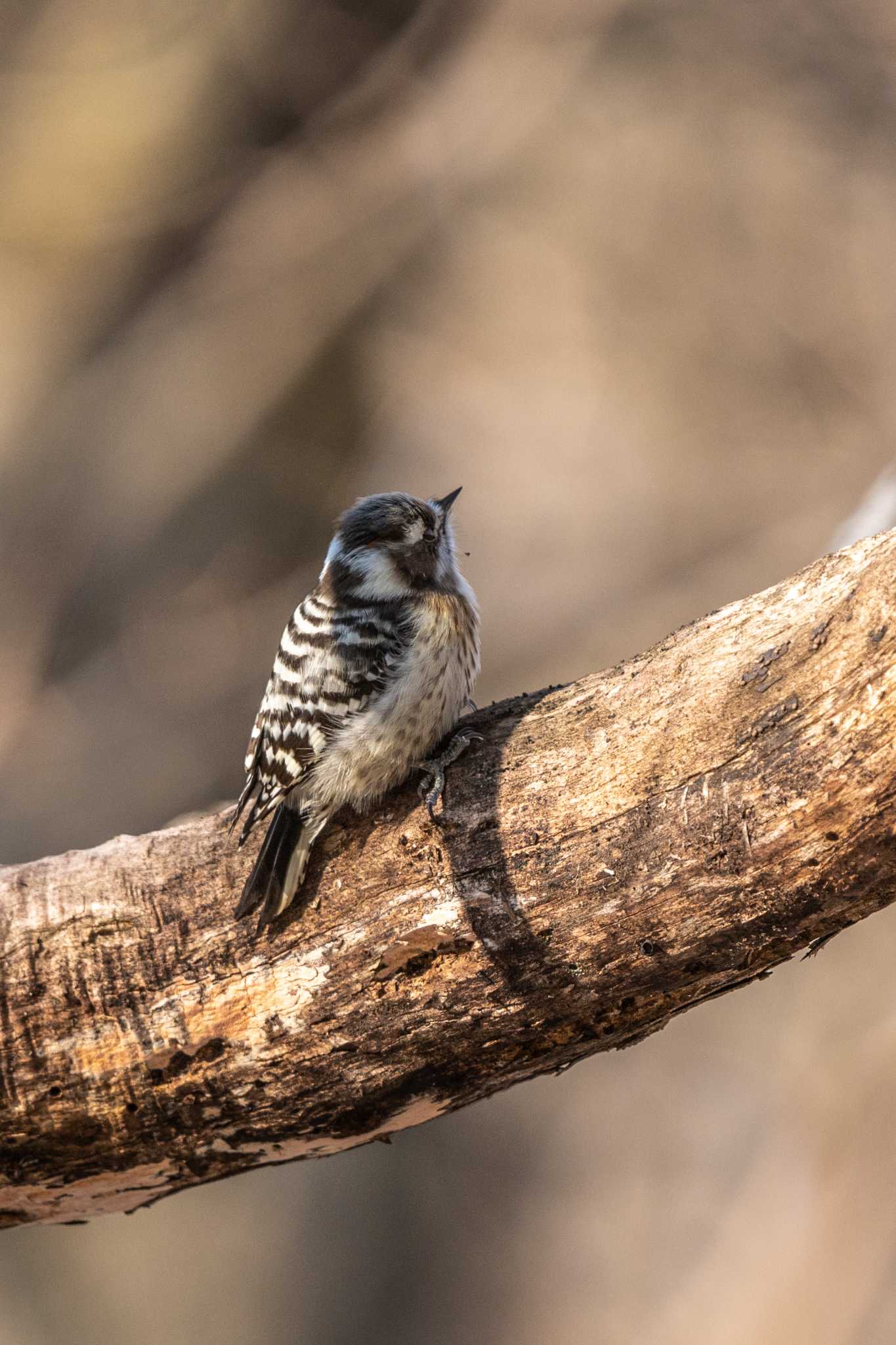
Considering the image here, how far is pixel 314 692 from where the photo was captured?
2549mm

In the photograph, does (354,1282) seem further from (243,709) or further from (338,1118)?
(338,1118)

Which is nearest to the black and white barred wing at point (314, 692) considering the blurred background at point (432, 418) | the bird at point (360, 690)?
the bird at point (360, 690)

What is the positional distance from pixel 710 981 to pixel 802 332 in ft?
17.1

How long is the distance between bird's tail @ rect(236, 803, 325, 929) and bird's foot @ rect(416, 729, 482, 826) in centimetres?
24

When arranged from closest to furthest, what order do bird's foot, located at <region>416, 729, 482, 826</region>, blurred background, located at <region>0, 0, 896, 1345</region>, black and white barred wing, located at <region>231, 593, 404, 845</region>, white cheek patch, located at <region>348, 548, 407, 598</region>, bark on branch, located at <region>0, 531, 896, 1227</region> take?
bark on branch, located at <region>0, 531, 896, 1227</region>, bird's foot, located at <region>416, 729, 482, 826</region>, black and white barred wing, located at <region>231, 593, 404, 845</region>, white cheek patch, located at <region>348, 548, 407, 598</region>, blurred background, located at <region>0, 0, 896, 1345</region>

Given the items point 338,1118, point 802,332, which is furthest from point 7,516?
point 338,1118

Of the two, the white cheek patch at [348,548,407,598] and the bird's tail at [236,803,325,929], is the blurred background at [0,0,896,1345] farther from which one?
the bird's tail at [236,803,325,929]

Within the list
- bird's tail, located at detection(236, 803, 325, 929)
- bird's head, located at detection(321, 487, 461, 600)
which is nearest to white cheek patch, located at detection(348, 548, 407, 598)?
bird's head, located at detection(321, 487, 461, 600)

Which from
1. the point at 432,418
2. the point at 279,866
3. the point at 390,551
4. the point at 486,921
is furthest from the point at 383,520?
the point at 432,418

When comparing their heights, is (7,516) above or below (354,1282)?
above

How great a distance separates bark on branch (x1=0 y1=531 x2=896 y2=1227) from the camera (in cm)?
188

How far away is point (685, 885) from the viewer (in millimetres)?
1958

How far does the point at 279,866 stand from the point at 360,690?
17.6 inches

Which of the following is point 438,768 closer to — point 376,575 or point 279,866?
point 279,866
